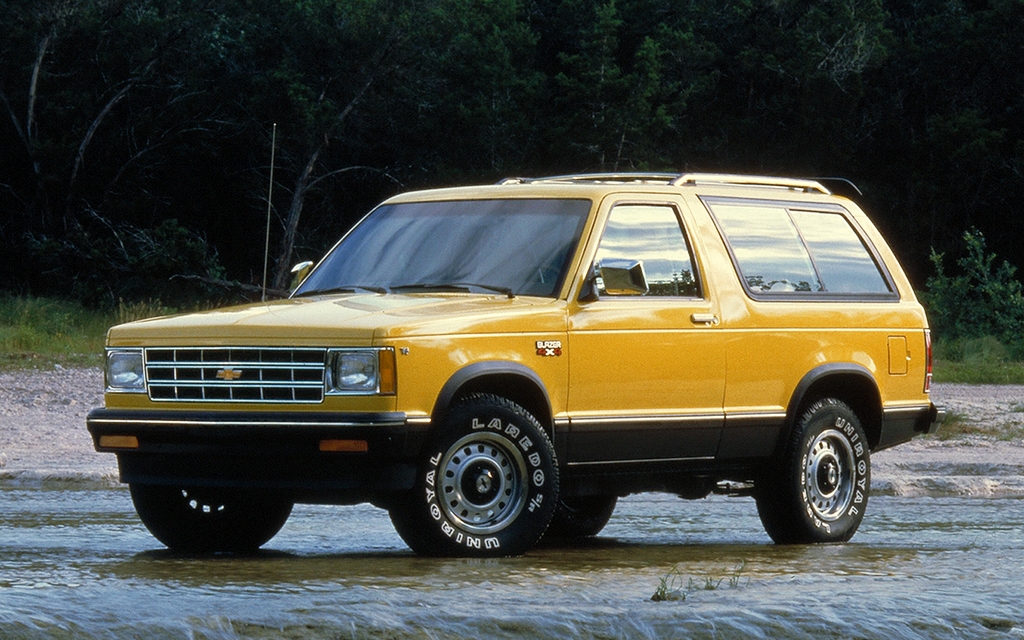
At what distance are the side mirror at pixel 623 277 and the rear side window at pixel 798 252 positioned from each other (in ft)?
2.91

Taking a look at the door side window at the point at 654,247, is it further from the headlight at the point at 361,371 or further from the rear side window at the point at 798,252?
the headlight at the point at 361,371

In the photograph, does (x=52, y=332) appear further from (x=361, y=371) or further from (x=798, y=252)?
(x=361, y=371)

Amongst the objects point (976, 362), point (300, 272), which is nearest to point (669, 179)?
point (300, 272)

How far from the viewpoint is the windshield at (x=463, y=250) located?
8.66 meters

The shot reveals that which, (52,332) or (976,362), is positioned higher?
(52,332)

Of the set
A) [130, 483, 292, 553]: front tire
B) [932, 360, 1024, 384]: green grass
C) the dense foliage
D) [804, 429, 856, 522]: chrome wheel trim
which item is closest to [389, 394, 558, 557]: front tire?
[130, 483, 292, 553]: front tire

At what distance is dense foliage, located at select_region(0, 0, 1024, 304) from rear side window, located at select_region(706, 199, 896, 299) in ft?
99.4

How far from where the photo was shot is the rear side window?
9547 mm

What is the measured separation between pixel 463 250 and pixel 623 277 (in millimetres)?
851

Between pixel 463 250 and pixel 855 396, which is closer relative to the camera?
pixel 463 250

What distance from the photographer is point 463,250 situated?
8.90m

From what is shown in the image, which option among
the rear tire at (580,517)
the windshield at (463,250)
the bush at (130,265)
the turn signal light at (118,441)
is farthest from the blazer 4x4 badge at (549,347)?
the bush at (130,265)

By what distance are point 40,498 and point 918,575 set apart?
256 inches

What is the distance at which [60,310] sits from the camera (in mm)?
34156
